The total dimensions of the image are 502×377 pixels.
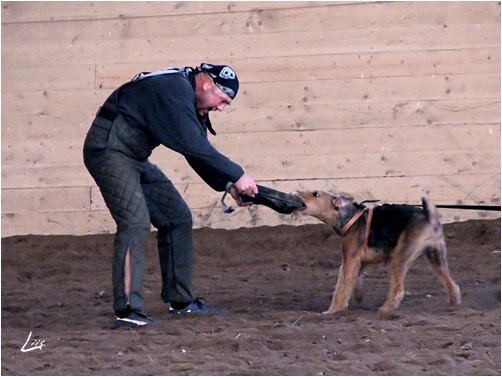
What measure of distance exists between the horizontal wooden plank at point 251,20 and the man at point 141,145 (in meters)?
3.47

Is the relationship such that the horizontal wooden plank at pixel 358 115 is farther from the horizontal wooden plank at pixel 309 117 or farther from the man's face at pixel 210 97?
the man's face at pixel 210 97

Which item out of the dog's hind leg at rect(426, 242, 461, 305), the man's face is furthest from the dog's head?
the man's face

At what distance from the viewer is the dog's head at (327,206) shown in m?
7.00

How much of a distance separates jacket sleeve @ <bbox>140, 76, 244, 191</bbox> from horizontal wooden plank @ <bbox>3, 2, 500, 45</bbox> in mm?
3672

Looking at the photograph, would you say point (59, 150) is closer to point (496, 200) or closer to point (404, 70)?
point (404, 70)

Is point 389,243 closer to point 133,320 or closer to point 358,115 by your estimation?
point 133,320

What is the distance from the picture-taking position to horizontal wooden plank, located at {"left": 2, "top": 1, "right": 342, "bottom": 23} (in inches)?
386

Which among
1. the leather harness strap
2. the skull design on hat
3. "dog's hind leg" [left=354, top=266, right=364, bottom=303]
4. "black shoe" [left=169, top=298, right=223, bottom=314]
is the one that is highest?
the skull design on hat

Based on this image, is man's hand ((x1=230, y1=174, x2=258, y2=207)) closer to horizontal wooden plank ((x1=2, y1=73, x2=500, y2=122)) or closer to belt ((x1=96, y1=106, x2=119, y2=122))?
belt ((x1=96, y1=106, x2=119, y2=122))

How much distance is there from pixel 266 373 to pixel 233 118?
4988 millimetres

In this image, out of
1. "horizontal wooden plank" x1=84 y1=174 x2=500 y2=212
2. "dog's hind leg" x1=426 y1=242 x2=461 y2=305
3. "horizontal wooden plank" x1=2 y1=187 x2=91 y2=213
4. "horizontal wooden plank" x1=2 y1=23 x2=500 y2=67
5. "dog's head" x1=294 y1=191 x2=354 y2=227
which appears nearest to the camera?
"dog's hind leg" x1=426 y1=242 x2=461 y2=305

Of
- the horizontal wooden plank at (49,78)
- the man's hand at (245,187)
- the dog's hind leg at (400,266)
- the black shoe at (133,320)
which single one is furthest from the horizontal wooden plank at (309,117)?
the black shoe at (133,320)

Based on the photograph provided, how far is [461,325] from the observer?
5984mm

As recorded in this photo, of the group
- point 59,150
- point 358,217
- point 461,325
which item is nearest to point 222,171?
point 358,217
